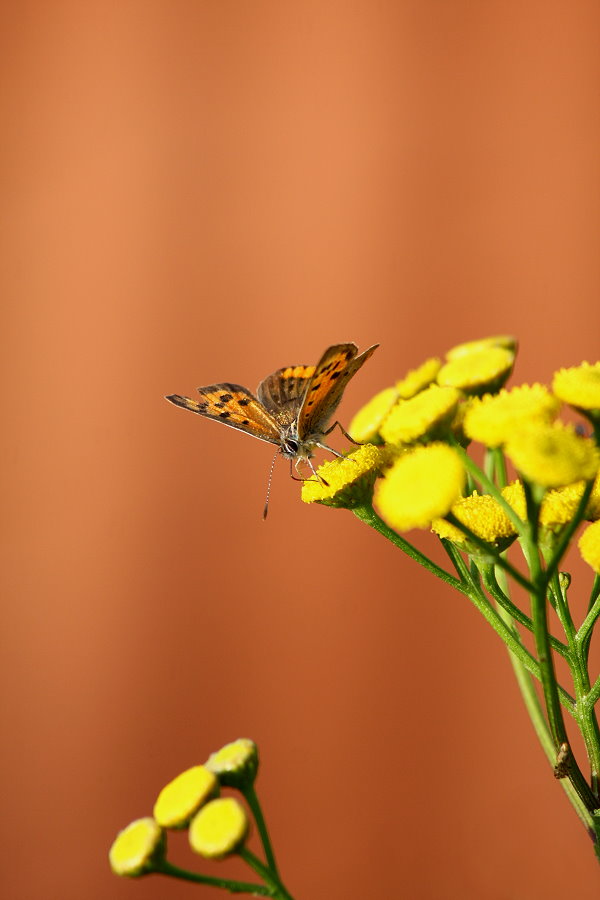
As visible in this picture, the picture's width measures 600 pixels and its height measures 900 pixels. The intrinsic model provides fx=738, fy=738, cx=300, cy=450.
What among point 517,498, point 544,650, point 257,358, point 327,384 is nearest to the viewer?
point 544,650

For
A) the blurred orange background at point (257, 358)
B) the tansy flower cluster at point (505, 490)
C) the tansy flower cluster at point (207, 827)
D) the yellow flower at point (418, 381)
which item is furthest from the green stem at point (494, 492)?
the blurred orange background at point (257, 358)

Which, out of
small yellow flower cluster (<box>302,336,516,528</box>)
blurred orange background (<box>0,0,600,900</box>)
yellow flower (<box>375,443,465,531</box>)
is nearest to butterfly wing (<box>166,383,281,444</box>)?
small yellow flower cluster (<box>302,336,516,528</box>)

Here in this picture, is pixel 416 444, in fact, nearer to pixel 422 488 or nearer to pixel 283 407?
pixel 422 488

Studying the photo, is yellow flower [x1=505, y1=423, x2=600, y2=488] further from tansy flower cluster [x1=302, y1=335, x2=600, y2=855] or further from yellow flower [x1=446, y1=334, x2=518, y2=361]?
yellow flower [x1=446, y1=334, x2=518, y2=361]

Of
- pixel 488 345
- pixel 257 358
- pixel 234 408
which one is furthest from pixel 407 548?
pixel 257 358

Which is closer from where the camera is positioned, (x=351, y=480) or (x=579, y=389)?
(x=579, y=389)

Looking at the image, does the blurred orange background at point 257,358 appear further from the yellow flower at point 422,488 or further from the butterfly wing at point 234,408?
the yellow flower at point 422,488

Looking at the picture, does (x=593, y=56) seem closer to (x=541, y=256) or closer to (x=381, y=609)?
(x=541, y=256)
